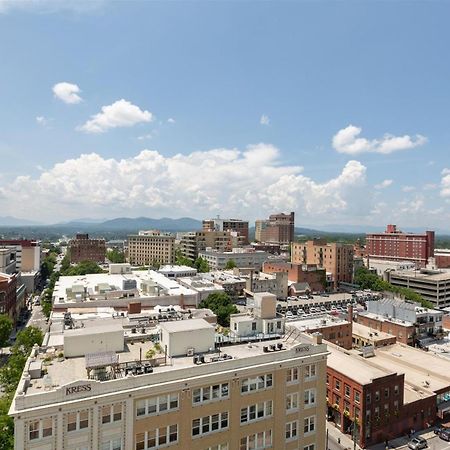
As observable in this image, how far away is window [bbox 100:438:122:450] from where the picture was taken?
25.8 m

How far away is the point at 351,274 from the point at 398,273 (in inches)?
777

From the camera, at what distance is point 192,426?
1120 inches

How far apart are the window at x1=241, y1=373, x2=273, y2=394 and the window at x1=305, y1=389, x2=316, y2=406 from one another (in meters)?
4.04

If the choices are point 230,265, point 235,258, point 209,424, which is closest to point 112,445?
point 209,424

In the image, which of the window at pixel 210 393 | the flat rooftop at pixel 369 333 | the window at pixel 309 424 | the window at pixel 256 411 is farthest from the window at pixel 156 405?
the flat rooftop at pixel 369 333

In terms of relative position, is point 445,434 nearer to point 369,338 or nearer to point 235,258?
point 369,338

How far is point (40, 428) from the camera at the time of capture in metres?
23.9

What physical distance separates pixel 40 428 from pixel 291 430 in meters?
19.8

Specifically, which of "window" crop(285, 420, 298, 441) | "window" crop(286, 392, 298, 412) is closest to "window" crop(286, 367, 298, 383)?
"window" crop(286, 392, 298, 412)

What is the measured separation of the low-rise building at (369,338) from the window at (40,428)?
6837 cm

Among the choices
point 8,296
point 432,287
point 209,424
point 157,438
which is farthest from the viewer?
point 432,287

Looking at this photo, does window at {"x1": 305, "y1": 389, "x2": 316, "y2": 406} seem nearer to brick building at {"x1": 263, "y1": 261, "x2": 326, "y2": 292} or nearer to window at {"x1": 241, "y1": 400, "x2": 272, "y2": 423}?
window at {"x1": 241, "y1": 400, "x2": 272, "y2": 423}

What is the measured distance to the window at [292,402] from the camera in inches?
1273

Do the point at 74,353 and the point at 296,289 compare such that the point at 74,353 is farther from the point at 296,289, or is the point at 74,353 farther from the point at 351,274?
the point at 351,274
